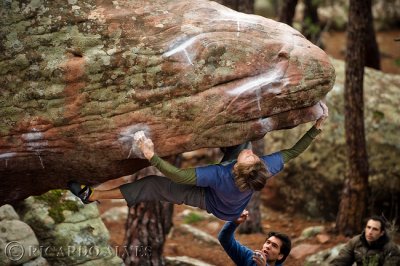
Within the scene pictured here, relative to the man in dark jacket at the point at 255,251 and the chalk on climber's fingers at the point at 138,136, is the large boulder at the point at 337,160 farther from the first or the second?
the chalk on climber's fingers at the point at 138,136

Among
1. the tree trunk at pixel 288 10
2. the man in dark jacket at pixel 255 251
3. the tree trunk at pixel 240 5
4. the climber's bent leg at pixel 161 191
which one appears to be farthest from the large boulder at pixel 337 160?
the climber's bent leg at pixel 161 191

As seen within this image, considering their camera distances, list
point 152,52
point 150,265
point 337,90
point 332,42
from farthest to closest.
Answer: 1. point 332,42
2. point 337,90
3. point 150,265
4. point 152,52

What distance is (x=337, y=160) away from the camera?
14.7 m

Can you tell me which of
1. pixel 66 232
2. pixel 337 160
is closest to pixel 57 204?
pixel 66 232

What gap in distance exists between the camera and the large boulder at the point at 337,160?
1427cm

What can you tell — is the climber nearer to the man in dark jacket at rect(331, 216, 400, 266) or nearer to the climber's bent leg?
the climber's bent leg

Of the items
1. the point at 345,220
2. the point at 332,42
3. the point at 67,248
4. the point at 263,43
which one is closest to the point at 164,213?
the point at 67,248

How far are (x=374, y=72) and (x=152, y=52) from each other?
9.83 meters

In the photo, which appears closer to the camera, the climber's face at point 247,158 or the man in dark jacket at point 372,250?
the climber's face at point 247,158

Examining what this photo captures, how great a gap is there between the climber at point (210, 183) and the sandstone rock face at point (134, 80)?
1.04ft

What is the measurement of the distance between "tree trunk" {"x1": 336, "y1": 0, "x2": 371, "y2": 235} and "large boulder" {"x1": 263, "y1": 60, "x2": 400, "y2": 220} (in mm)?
806

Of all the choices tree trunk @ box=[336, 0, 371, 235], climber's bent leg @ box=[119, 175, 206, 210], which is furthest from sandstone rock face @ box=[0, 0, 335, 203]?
tree trunk @ box=[336, 0, 371, 235]

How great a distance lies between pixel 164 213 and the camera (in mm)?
11594

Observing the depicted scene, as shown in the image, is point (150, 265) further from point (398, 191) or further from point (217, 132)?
point (398, 191)
